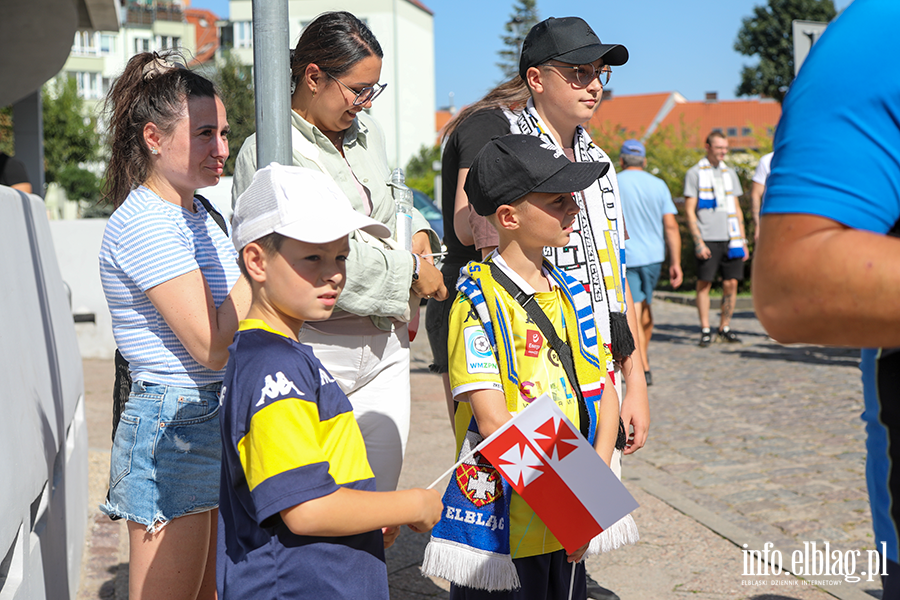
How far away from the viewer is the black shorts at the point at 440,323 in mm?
3416

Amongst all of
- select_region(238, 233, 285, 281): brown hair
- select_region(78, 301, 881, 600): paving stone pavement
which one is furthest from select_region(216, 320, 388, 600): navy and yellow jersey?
select_region(78, 301, 881, 600): paving stone pavement

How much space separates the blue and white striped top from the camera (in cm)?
219

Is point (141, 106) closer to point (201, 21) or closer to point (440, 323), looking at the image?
point (440, 323)

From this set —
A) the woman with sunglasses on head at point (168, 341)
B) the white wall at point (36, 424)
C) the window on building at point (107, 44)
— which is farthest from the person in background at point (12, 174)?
the window on building at point (107, 44)

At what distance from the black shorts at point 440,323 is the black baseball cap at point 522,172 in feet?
3.12

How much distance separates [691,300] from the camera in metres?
15.1

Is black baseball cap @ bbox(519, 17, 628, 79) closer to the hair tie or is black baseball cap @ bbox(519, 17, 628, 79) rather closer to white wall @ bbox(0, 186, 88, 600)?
the hair tie

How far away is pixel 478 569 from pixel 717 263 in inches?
323

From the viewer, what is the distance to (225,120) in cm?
244

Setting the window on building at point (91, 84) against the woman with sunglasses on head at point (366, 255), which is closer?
the woman with sunglasses on head at point (366, 255)

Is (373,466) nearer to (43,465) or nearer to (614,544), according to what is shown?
(614,544)

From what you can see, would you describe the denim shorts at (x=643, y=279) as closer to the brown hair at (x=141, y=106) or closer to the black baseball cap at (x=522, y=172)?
the black baseball cap at (x=522, y=172)

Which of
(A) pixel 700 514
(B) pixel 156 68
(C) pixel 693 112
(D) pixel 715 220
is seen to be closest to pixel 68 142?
(D) pixel 715 220

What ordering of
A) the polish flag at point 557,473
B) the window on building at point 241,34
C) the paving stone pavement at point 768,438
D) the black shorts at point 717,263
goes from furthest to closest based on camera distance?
1. the window on building at point 241,34
2. the black shorts at point 717,263
3. the paving stone pavement at point 768,438
4. the polish flag at point 557,473
